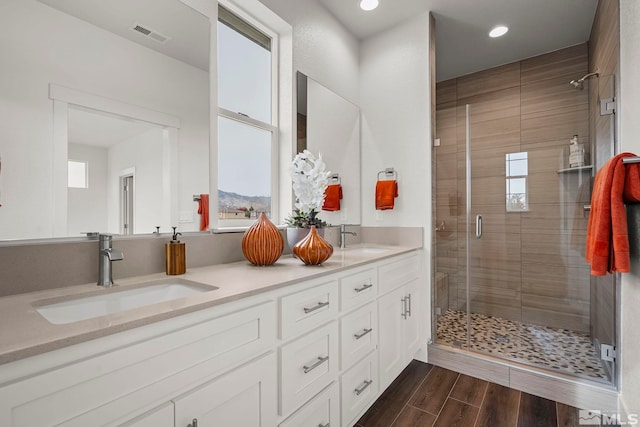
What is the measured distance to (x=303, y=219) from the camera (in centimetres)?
179

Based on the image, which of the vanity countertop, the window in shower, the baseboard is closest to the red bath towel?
the baseboard

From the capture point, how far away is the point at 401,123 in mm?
2535

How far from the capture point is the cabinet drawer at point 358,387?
1.48 meters

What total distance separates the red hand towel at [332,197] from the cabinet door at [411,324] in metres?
0.83

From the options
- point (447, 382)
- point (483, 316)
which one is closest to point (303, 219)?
point (447, 382)

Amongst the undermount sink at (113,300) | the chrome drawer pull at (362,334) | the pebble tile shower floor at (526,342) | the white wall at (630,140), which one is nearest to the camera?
the undermount sink at (113,300)

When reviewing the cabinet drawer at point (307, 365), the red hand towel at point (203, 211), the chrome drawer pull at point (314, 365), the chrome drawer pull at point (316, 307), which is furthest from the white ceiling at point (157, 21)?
the chrome drawer pull at point (314, 365)

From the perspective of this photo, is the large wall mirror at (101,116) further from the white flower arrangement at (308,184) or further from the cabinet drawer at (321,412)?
the cabinet drawer at (321,412)

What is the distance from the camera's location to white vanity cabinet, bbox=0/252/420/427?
633mm

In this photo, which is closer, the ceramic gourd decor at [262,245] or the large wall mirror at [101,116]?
Answer: the large wall mirror at [101,116]

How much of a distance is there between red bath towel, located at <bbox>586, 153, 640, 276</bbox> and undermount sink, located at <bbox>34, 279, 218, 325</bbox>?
1.65 m

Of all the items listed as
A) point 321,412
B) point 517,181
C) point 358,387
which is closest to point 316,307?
point 321,412

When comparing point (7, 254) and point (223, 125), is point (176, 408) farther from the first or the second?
point (223, 125)

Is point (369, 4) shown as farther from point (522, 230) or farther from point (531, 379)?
point (531, 379)
